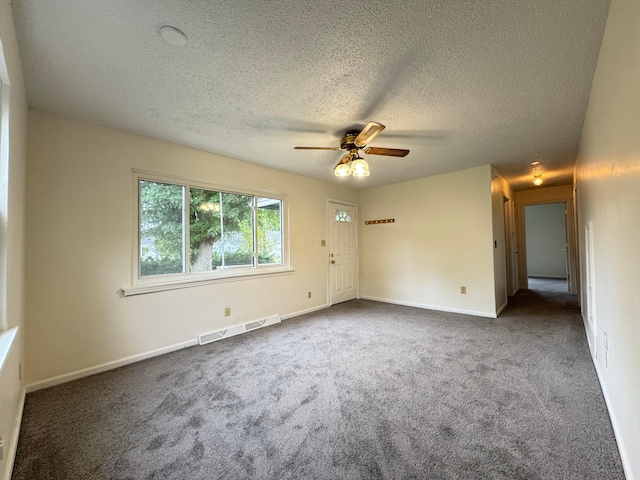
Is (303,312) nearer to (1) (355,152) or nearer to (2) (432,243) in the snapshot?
(2) (432,243)

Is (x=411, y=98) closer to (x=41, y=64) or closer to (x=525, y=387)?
(x=525, y=387)

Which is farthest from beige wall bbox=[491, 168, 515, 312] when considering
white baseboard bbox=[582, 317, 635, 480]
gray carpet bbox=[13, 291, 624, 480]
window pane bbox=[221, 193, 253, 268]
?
window pane bbox=[221, 193, 253, 268]

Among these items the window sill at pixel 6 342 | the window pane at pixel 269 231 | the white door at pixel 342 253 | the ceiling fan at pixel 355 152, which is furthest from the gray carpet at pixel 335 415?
the white door at pixel 342 253

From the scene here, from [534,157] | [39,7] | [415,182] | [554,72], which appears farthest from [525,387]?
[39,7]

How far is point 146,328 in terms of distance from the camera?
106 inches

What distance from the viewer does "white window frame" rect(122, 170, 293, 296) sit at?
2676 millimetres

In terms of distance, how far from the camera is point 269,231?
4.01 meters

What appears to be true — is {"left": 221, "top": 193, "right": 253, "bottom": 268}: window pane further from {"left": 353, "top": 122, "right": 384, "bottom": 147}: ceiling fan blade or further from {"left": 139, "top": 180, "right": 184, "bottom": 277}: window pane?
{"left": 353, "top": 122, "right": 384, "bottom": 147}: ceiling fan blade

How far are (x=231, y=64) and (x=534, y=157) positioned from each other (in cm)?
408

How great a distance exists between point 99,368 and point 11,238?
147cm

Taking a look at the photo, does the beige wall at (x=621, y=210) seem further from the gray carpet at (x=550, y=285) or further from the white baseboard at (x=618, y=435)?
the gray carpet at (x=550, y=285)

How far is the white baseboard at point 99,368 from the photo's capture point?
7.04ft

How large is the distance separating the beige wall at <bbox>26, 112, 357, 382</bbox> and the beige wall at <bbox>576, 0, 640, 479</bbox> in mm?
3441

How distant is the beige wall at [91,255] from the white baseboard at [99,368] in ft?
0.13
